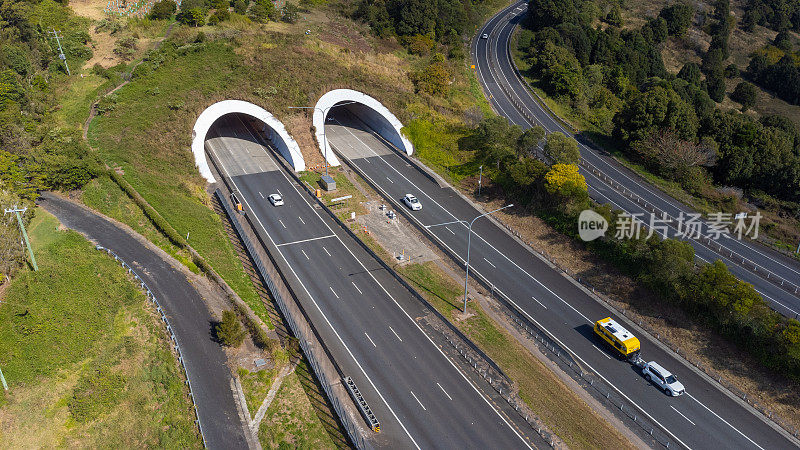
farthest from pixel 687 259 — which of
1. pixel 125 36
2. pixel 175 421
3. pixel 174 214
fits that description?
pixel 125 36

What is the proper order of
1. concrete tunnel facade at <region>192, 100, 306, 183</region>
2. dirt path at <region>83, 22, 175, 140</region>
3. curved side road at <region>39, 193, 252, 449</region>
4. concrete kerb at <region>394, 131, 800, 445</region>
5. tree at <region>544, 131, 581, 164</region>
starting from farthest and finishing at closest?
1. dirt path at <region>83, 22, 175, 140</region>
2. concrete tunnel facade at <region>192, 100, 306, 183</region>
3. tree at <region>544, 131, 581, 164</region>
4. concrete kerb at <region>394, 131, 800, 445</region>
5. curved side road at <region>39, 193, 252, 449</region>

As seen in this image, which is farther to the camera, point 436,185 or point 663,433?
point 436,185

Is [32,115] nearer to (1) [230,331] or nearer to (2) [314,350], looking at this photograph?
(1) [230,331]

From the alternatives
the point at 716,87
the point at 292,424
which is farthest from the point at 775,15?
the point at 292,424

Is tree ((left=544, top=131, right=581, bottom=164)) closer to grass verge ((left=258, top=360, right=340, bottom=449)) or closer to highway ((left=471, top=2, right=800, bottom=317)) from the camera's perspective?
highway ((left=471, top=2, right=800, bottom=317))

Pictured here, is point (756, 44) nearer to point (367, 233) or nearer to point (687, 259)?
point (687, 259)

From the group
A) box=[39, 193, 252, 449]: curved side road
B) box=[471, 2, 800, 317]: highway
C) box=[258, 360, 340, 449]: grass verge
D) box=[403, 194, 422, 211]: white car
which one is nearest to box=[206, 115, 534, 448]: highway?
box=[258, 360, 340, 449]: grass verge
